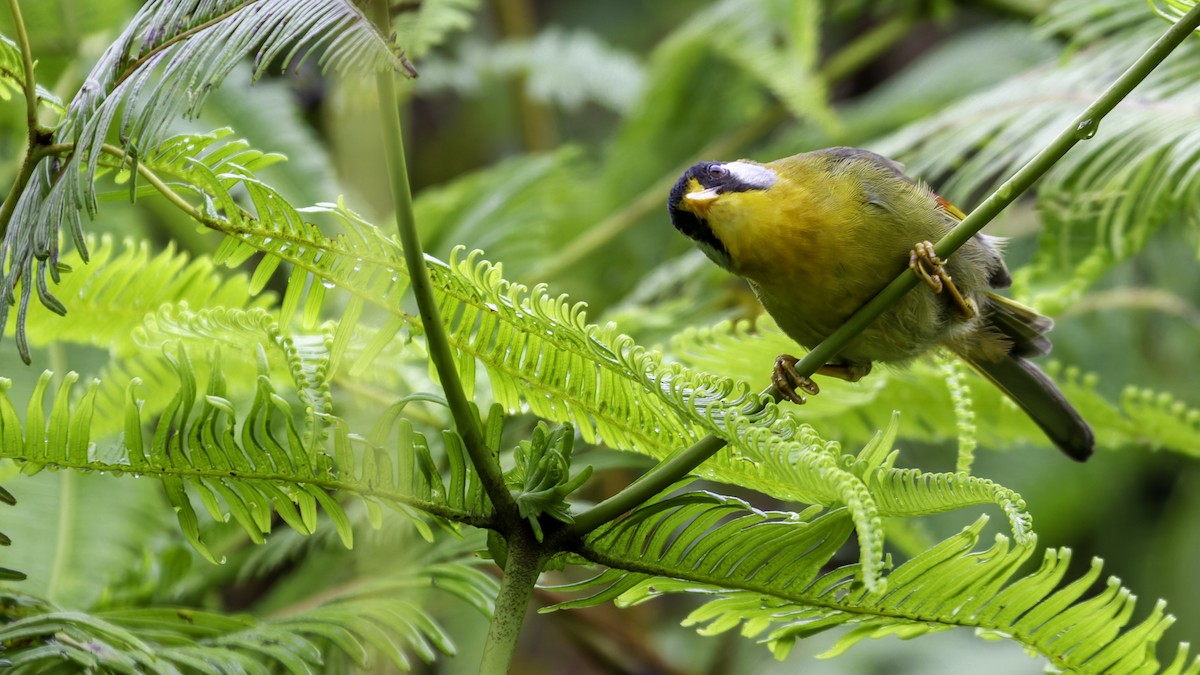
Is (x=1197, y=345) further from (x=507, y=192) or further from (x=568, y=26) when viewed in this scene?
(x=568, y=26)

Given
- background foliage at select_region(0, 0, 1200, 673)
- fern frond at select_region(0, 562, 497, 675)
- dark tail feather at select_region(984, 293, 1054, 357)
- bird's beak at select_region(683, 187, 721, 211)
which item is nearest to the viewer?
fern frond at select_region(0, 562, 497, 675)

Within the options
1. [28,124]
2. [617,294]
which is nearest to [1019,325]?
[617,294]

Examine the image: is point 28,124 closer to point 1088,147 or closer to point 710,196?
point 710,196

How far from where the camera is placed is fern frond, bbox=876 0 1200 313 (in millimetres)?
2371

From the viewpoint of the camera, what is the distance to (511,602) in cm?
131

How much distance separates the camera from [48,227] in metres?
1.26

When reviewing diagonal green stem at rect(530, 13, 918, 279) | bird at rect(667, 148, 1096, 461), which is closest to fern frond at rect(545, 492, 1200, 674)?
bird at rect(667, 148, 1096, 461)

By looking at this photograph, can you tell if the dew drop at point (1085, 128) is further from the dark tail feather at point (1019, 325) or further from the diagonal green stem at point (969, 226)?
the dark tail feather at point (1019, 325)

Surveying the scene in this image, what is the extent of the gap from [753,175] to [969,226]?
113cm

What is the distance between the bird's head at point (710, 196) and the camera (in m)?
2.24

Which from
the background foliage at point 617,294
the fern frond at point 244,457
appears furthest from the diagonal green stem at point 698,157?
the fern frond at point 244,457

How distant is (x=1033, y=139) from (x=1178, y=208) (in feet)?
1.43

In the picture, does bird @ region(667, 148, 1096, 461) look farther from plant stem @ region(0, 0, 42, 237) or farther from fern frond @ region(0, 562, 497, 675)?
plant stem @ region(0, 0, 42, 237)

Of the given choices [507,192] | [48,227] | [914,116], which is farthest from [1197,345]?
[48,227]
